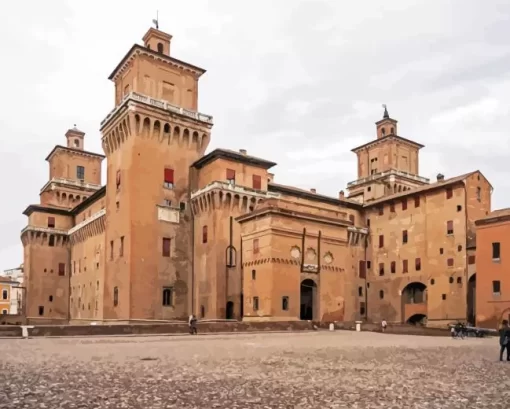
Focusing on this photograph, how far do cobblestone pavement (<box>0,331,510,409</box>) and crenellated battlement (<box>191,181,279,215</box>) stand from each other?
3359 cm

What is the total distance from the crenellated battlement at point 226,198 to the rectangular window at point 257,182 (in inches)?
41.5

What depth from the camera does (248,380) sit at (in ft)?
42.2

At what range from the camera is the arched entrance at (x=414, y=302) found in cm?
6175


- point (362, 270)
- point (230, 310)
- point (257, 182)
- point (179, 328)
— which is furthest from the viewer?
point (362, 270)

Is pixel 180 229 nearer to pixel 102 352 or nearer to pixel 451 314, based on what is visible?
pixel 451 314

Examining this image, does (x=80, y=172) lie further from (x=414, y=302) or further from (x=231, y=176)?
(x=414, y=302)

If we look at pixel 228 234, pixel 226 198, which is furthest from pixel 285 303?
pixel 226 198

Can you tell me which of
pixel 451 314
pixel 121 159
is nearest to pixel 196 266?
pixel 121 159

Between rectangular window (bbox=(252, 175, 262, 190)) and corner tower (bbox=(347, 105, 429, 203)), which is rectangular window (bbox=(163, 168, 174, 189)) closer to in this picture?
rectangular window (bbox=(252, 175, 262, 190))

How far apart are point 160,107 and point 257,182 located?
1258 centimetres

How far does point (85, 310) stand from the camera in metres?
69.4

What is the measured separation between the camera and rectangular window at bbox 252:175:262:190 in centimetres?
5728

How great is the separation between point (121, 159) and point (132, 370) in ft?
145

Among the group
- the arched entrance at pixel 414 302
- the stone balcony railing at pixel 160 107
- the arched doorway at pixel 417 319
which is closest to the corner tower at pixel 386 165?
the arched entrance at pixel 414 302
